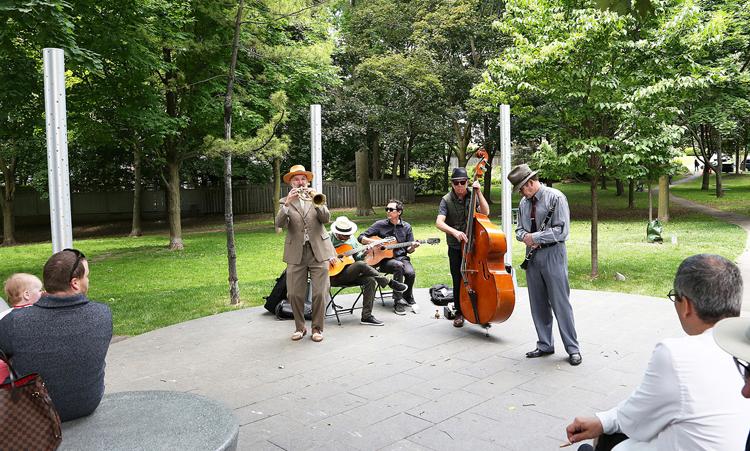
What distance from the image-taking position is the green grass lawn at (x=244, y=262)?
9125mm

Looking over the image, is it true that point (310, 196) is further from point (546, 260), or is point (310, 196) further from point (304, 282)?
point (546, 260)

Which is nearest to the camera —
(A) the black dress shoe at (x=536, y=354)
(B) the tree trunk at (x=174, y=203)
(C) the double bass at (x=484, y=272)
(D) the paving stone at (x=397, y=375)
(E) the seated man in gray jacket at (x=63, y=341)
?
(E) the seated man in gray jacket at (x=63, y=341)

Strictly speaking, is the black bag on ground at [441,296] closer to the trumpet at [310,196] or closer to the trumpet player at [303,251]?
the trumpet player at [303,251]

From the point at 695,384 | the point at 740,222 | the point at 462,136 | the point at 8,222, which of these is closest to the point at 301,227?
the point at 695,384

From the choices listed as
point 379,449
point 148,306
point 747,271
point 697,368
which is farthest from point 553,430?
point 747,271

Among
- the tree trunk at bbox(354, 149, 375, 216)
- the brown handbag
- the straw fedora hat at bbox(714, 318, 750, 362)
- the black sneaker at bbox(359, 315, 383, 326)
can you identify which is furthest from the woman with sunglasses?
the tree trunk at bbox(354, 149, 375, 216)

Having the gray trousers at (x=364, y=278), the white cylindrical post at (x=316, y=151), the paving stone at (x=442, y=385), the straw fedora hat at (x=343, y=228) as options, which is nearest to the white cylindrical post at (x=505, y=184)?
the gray trousers at (x=364, y=278)

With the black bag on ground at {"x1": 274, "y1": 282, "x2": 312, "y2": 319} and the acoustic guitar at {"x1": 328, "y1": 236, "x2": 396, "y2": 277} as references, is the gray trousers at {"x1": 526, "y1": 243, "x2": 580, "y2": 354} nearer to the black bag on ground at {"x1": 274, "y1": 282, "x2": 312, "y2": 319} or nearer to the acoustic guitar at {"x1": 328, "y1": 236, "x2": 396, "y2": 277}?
the acoustic guitar at {"x1": 328, "y1": 236, "x2": 396, "y2": 277}

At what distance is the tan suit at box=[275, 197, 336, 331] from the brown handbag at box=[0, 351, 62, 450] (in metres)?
4.16

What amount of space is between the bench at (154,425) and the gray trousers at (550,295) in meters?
3.50

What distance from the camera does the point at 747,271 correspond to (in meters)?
10.5

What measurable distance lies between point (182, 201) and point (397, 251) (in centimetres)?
2318

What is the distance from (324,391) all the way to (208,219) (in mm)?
24427

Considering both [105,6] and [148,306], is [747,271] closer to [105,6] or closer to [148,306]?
[148,306]
